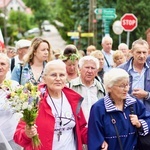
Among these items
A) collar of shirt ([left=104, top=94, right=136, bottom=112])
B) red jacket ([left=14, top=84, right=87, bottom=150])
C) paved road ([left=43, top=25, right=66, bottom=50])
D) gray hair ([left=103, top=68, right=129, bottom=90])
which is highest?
gray hair ([left=103, top=68, right=129, bottom=90])

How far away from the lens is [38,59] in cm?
749

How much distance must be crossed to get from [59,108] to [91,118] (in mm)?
358

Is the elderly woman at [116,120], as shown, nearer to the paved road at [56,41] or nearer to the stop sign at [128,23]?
the stop sign at [128,23]

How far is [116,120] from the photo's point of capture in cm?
510

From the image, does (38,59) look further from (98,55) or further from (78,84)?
(98,55)

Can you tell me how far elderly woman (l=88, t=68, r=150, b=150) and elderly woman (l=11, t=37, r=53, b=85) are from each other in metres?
2.33

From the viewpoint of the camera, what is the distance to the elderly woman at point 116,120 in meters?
5.09

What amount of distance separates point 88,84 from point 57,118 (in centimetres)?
135

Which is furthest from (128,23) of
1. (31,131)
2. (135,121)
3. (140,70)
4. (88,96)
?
(31,131)

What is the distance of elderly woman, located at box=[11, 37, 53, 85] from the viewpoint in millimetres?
7391

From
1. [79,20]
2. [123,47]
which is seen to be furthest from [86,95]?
[79,20]

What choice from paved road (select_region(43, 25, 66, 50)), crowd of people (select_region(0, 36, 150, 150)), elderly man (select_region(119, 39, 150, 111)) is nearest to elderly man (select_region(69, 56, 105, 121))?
elderly man (select_region(119, 39, 150, 111))

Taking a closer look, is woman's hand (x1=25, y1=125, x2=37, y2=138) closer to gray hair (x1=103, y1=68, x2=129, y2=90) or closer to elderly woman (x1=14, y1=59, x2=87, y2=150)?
elderly woman (x1=14, y1=59, x2=87, y2=150)

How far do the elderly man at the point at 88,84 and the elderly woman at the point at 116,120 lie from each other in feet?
3.50
